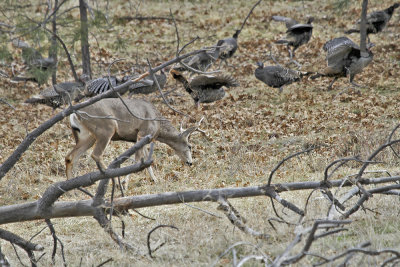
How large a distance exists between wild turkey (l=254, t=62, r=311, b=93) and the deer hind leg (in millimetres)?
6165

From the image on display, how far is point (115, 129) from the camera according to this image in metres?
10.3

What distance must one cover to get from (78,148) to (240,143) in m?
3.38

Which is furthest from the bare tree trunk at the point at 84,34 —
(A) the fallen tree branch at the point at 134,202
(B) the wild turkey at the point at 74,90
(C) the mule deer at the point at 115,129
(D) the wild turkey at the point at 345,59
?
(A) the fallen tree branch at the point at 134,202

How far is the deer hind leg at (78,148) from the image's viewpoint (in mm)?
10102

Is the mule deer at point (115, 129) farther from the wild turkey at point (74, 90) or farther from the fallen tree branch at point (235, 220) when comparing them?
the fallen tree branch at point (235, 220)

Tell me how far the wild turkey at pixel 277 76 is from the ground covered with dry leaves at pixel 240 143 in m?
0.34

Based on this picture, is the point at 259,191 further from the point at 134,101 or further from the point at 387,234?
the point at 134,101

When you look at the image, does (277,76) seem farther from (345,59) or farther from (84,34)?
(84,34)

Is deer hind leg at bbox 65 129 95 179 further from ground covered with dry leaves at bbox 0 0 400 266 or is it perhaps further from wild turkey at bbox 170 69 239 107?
wild turkey at bbox 170 69 239 107

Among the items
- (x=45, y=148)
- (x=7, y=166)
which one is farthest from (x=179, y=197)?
(x=45, y=148)

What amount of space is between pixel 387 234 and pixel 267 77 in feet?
32.3

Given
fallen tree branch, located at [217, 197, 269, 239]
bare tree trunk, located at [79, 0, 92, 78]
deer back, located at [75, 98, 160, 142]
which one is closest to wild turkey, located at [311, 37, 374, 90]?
deer back, located at [75, 98, 160, 142]

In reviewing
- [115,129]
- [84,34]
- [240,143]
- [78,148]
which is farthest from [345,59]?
[78,148]

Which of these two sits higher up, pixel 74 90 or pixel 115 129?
pixel 115 129
